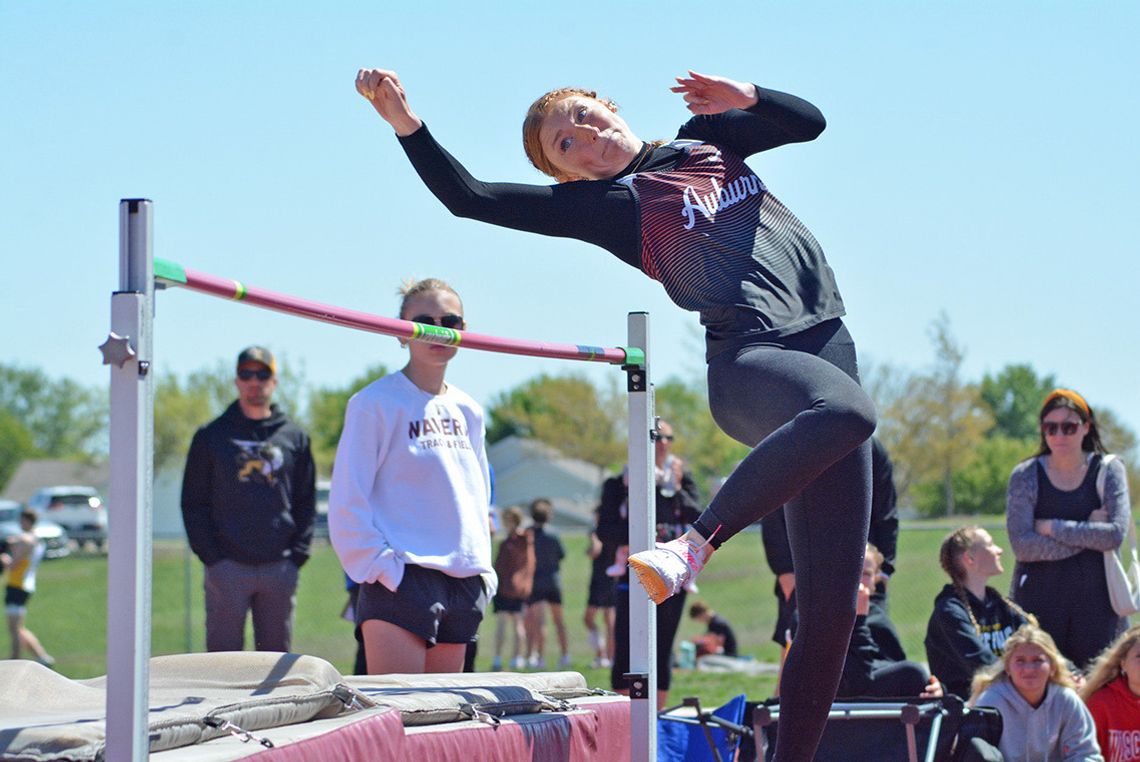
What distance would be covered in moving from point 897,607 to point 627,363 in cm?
1497

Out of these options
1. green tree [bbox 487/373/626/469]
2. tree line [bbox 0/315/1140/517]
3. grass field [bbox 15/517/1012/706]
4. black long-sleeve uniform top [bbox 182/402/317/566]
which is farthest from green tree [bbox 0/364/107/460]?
black long-sleeve uniform top [bbox 182/402/317/566]

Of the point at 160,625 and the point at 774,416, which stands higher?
the point at 774,416

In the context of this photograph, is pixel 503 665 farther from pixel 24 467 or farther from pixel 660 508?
pixel 24 467

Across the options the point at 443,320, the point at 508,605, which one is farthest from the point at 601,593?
the point at 443,320

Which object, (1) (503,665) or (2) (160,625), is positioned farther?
(2) (160,625)

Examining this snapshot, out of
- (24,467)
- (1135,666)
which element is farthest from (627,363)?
(24,467)

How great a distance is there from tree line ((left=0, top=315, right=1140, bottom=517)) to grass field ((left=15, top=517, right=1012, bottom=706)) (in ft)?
10.2

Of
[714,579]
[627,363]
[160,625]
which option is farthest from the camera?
[714,579]

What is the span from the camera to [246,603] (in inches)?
262

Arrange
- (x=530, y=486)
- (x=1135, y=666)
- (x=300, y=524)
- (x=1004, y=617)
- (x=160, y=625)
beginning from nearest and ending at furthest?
(x=1135, y=666)
(x=1004, y=617)
(x=300, y=524)
(x=160, y=625)
(x=530, y=486)

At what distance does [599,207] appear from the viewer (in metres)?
3.31

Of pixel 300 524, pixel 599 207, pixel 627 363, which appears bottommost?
pixel 300 524

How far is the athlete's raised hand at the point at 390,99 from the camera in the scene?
3.13m

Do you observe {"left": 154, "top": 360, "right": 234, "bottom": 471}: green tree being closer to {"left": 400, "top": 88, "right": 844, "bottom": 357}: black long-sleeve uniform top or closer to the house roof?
the house roof
